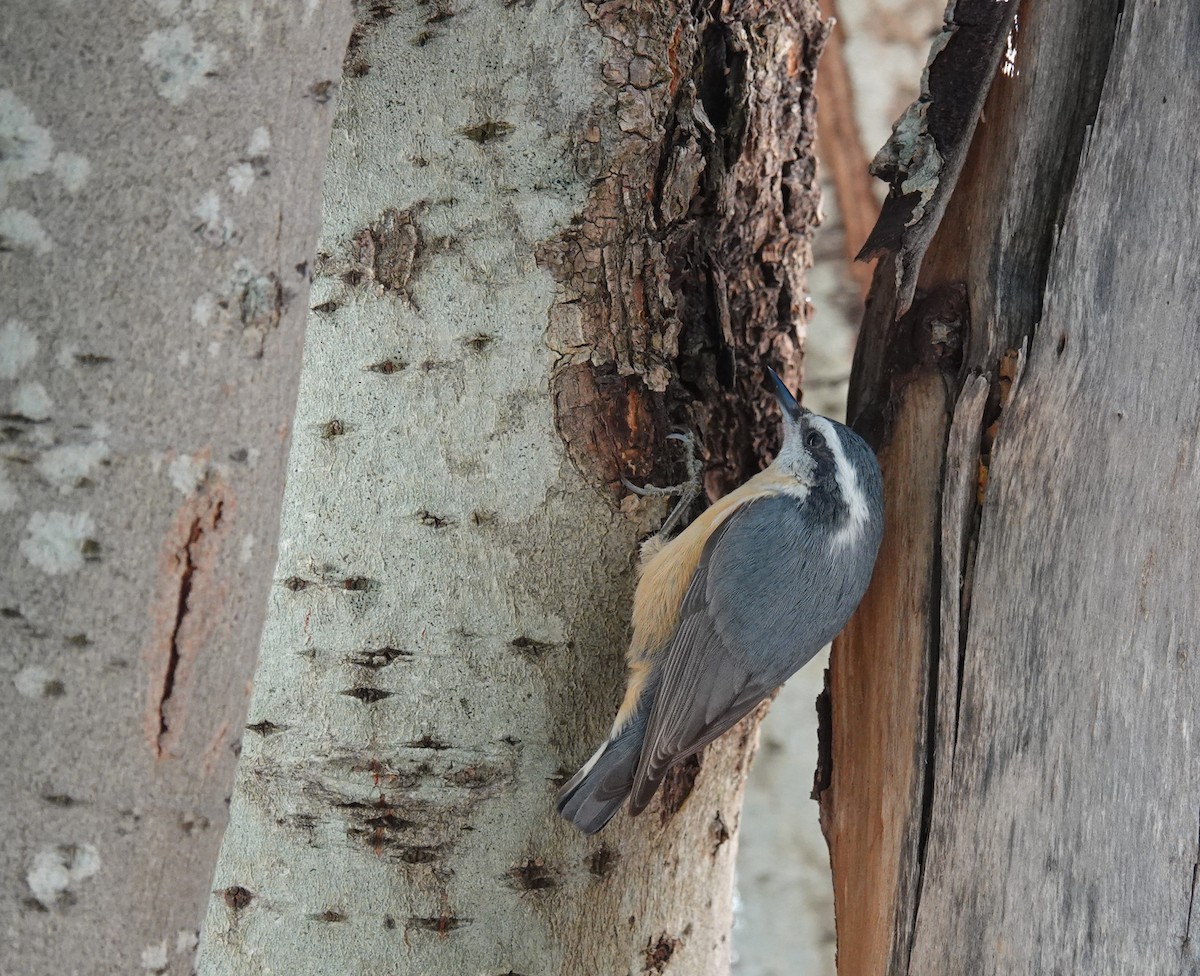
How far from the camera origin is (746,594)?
212 cm

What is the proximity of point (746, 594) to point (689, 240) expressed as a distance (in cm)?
64

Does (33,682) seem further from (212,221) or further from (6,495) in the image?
(212,221)

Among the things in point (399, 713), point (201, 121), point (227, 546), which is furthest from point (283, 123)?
point (399, 713)

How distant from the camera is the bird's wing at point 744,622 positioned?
1.94 meters

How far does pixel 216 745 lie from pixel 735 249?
1421 millimetres

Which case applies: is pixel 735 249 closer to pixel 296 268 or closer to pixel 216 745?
pixel 296 268

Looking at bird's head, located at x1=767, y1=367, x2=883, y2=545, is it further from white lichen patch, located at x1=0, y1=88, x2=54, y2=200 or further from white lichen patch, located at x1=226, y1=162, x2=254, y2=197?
white lichen patch, located at x1=0, y1=88, x2=54, y2=200

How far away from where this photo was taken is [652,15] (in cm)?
179

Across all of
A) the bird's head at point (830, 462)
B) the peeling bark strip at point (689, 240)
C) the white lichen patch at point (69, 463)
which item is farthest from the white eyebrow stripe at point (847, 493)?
the white lichen patch at point (69, 463)

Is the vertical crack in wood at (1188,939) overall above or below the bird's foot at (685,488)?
below

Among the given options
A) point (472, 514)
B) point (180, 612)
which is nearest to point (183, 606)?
point (180, 612)

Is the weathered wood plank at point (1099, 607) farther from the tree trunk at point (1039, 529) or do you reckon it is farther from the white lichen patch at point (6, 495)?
the white lichen patch at point (6, 495)

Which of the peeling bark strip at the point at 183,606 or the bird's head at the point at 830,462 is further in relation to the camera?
the bird's head at the point at 830,462

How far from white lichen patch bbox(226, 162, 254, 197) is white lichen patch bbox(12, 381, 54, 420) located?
0.70ft
